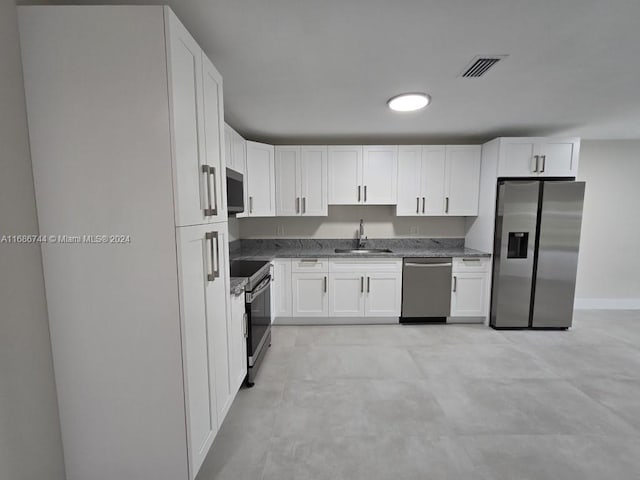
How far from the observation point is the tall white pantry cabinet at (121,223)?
3.43 ft

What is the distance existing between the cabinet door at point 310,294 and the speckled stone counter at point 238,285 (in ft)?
4.54

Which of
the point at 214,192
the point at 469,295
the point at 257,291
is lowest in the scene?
the point at 469,295

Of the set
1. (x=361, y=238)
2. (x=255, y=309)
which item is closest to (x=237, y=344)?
(x=255, y=309)

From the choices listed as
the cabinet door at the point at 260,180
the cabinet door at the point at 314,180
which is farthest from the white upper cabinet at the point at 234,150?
the cabinet door at the point at 314,180

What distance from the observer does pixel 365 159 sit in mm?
3631

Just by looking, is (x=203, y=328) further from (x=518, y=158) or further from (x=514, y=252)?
(x=518, y=158)

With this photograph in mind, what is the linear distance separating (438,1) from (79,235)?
6.38ft

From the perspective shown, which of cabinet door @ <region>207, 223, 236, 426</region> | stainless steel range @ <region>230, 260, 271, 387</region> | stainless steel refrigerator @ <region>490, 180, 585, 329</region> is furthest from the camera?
stainless steel refrigerator @ <region>490, 180, 585, 329</region>

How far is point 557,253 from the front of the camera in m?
3.27

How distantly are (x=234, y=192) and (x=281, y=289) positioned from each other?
5.23 feet

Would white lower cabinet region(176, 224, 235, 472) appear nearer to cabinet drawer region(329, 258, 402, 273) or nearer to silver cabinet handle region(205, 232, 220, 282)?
silver cabinet handle region(205, 232, 220, 282)

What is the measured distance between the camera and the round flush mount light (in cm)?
229

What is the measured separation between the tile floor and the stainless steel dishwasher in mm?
435

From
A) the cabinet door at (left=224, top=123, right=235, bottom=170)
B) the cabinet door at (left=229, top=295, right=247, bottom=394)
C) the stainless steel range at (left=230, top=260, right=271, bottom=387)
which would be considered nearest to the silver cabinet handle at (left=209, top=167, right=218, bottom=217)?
the cabinet door at (left=229, top=295, right=247, bottom=394)
